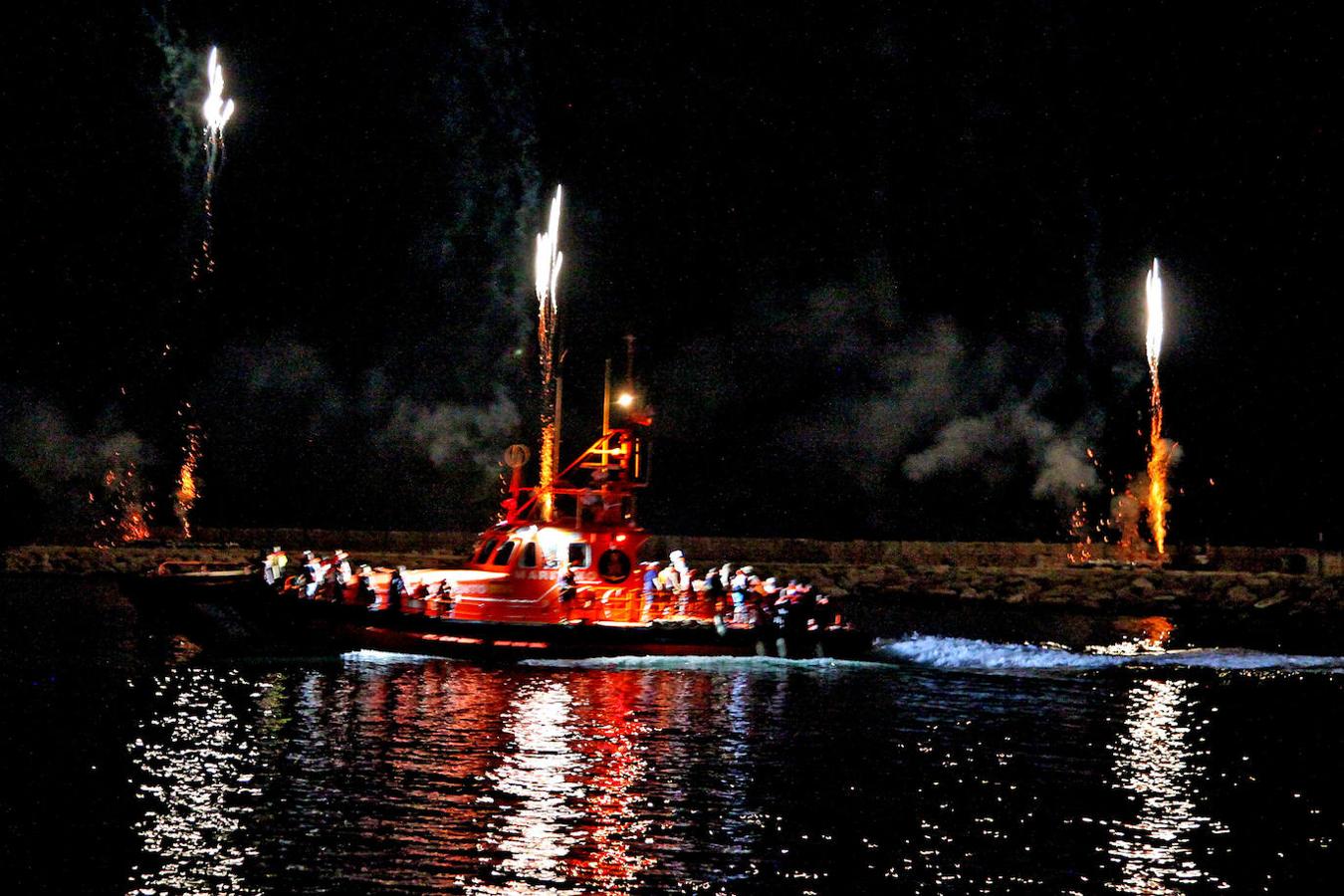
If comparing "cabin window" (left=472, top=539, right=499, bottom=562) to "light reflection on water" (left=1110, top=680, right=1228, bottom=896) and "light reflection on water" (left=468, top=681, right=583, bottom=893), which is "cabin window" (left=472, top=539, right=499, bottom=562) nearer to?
"light reflection on water" (left=468, top=681, right=583, bottom=893)

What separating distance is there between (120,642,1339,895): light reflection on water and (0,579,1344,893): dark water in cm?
6

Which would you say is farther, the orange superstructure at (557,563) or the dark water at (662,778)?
the orange superstructure at (557,563)

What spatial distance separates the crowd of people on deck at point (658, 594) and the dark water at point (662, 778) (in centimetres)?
116

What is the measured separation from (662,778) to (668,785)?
0.46 m

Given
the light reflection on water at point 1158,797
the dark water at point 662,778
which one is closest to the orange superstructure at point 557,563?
the dark water at point 662,778

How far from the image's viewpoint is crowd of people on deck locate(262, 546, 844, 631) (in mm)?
28344

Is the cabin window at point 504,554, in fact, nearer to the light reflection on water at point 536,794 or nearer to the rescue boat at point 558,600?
the rescue boat at point 558,600

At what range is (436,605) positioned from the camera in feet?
92.8

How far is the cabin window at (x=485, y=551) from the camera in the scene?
97.4 ft

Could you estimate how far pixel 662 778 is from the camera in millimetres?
17438

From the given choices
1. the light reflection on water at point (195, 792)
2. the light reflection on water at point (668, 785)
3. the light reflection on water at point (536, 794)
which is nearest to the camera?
the light reflection on water at point (195, 792)

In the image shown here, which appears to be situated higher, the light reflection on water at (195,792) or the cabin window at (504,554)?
the cabin window at (504,554)

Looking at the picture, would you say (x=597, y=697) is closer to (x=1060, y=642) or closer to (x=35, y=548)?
(x=1060, y=642)

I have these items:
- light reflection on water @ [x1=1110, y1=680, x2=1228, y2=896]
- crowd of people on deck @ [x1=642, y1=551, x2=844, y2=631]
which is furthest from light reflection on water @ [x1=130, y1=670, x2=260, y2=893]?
crowd of people on deck @ [x1=642, y1=551, x2=844, y2=631]
